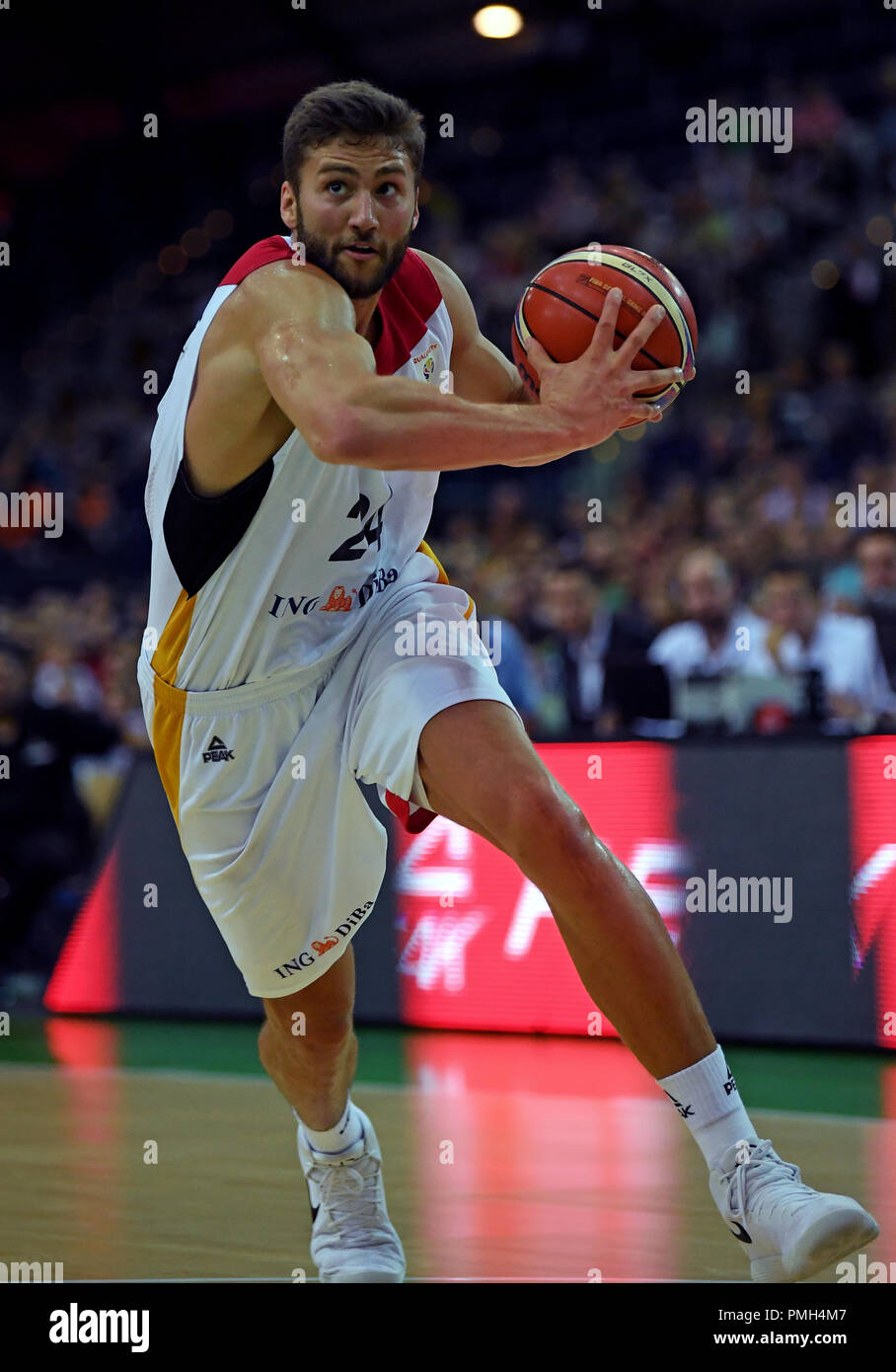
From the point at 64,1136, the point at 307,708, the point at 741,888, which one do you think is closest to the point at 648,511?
the point at 741,888

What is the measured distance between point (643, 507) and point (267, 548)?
8368 mm

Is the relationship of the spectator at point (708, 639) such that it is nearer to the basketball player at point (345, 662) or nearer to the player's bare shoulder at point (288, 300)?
the basketball player at point (345, 662)

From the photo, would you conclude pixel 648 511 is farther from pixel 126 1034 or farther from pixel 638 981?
pixel 638 981

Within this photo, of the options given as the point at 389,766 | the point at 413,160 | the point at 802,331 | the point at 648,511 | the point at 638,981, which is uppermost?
the point at 802,331

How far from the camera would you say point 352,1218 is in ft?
11.6

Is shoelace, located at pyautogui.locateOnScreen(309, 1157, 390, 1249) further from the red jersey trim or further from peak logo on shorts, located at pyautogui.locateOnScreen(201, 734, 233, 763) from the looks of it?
peak logo on shorts, located at pyautogui.locateOnScreen(201, 734, 233, 763)

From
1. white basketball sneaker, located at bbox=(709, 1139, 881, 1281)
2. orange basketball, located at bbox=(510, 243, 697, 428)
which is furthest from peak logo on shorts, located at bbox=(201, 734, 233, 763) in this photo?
white basketball sneaker, located at bbox=(709, 1139, 881, 1281)

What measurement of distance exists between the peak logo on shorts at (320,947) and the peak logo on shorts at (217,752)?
428 mm

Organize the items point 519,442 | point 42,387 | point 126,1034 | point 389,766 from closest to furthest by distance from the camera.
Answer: point 519,442 < point 389,766 < point 126,1034 < point 42,387

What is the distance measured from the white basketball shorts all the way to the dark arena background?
2.36 ft

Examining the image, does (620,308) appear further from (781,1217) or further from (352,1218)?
(352,1218)

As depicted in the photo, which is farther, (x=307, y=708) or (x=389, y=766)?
(x=307, y=708)

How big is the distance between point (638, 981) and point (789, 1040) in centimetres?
370
